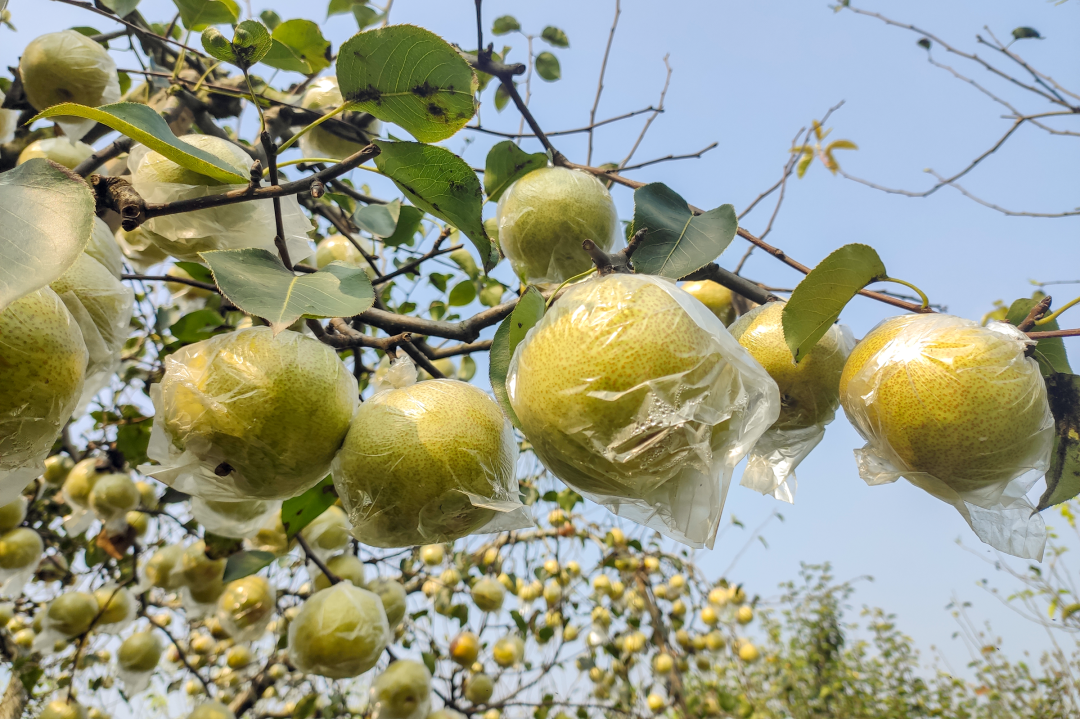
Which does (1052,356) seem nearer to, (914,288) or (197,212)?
(914,288)

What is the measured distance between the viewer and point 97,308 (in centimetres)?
105

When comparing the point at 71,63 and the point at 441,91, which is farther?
the point at 71,63

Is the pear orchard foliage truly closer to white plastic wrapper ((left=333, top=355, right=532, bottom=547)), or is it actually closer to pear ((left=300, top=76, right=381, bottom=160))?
white plastic wrapper ((left=333, top=355, right=532, bottom=547))

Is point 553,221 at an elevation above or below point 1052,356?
below

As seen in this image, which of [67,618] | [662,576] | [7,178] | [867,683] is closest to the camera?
Answer: [7,178]

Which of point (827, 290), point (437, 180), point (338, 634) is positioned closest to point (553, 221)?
point (437, 180)

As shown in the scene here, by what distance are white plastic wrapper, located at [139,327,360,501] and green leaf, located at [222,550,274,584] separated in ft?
2.51

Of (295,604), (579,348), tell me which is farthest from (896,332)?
(295,604)

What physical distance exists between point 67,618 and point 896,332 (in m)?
2.96

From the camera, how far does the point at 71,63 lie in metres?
1.67

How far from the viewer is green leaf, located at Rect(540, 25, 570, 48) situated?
2.36 metres

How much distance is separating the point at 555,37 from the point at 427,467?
210 cm

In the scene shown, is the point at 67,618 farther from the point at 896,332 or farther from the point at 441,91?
the point at 896,332

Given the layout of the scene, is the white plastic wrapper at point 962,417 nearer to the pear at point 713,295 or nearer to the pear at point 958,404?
the pear at point 958,404
